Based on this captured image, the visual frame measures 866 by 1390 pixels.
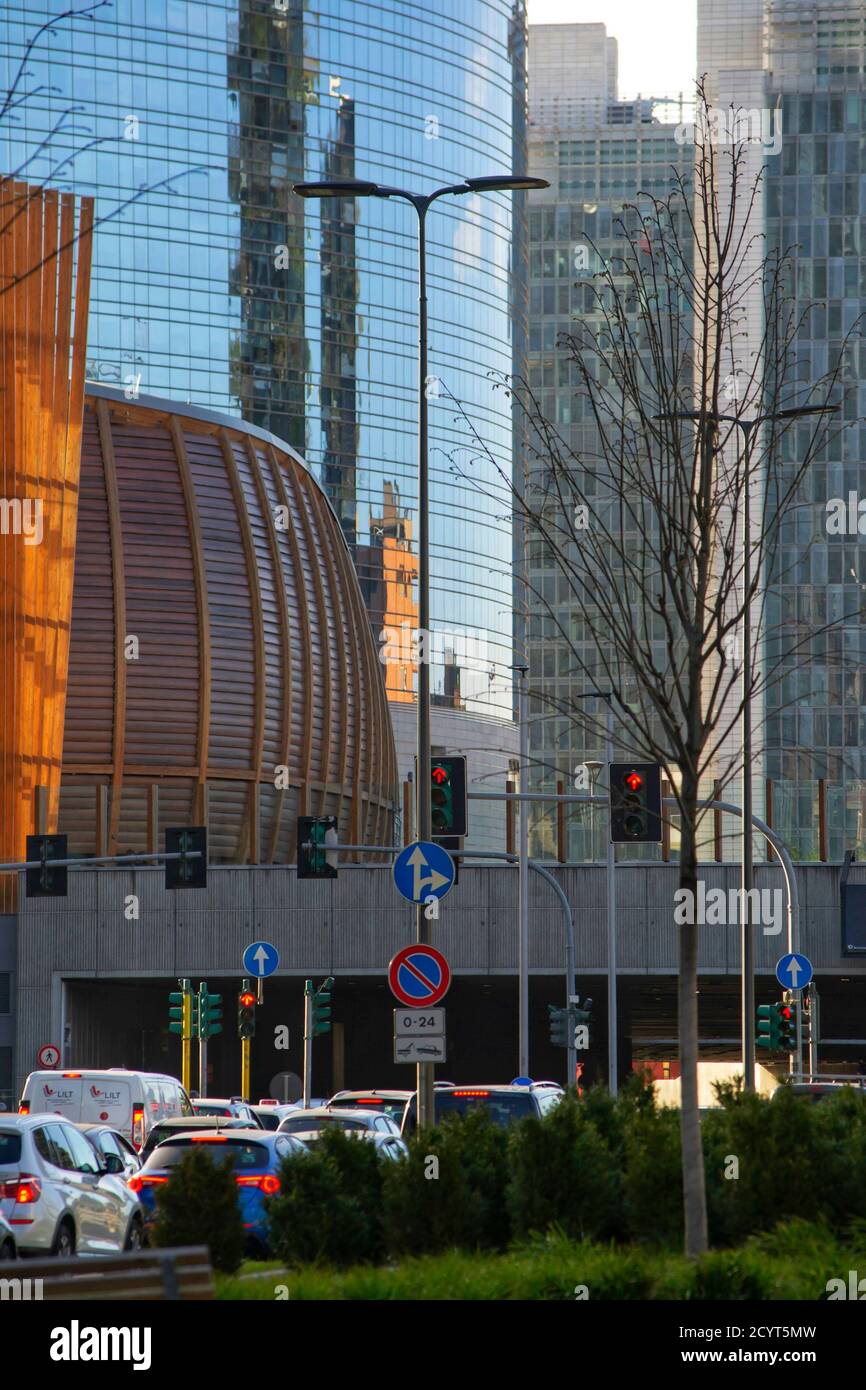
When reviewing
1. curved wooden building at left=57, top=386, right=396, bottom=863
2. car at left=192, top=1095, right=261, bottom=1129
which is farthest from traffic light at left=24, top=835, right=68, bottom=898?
curved wooden building at left=57, top=386, right=396, bottom=863

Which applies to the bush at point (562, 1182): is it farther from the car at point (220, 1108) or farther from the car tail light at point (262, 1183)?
the car at point (220, 1108)

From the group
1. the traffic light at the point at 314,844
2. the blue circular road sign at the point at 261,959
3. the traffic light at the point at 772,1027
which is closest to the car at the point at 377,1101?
the traffic light at the point at 314,844

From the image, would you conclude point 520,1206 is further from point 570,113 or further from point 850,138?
point 570,113

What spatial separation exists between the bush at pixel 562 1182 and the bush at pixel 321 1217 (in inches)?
40.6

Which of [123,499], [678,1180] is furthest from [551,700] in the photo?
[123,499]

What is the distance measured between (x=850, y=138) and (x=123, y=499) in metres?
59.3

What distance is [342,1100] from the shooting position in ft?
99.2

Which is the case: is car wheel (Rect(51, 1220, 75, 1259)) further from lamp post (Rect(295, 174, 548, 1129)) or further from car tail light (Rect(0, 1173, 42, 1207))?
lamp post (Rect(295, 174, 548, 1129))

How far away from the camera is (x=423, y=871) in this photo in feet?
63.5

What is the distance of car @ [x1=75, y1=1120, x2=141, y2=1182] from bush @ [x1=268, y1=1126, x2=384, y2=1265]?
16.4 feet

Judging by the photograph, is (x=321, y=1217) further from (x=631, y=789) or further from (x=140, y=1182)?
(x=631, y=789)

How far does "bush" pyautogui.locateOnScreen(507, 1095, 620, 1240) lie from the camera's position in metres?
14.2

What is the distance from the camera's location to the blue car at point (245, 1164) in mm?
17811

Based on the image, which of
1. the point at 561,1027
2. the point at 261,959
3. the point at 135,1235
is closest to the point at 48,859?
the point at 261,959
